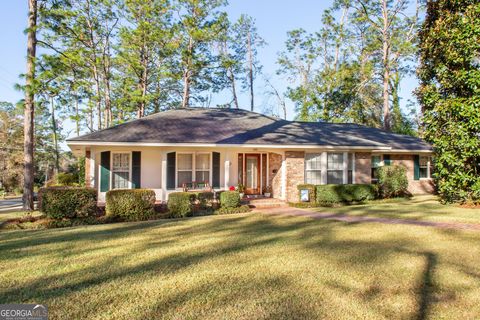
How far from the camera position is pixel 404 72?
27531 millimetres

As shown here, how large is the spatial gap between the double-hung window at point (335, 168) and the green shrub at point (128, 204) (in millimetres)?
8502

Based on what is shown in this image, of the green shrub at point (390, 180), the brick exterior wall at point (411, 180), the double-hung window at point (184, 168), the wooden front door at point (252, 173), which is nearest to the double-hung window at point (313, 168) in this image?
the wooden front door at point (252, 173)

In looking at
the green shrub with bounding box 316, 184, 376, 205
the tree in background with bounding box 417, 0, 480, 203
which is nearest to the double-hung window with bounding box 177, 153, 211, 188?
the green shrub with bounding box 316, 184, 376, 205

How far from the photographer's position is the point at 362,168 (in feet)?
46.9

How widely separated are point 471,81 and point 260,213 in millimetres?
9208

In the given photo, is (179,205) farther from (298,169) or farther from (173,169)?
(298,169)

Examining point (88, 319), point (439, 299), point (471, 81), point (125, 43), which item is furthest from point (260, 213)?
point (125, 43)

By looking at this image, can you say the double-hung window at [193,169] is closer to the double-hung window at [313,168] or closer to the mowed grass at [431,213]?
the double-hung window at [313,168]

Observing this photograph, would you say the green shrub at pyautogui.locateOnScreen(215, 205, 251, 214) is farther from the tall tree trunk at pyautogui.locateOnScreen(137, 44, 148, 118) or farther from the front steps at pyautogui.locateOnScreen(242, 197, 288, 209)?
the tall tree trunk at pyautogui.locateOnScreen(137, 44, 148, 118)

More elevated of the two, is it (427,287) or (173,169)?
(173,169)

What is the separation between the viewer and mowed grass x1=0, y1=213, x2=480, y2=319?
3461 mm

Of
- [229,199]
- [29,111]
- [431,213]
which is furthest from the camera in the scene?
[29,111]

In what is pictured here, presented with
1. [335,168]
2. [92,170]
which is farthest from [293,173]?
[92,170]

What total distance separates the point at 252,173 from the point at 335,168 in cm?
416
